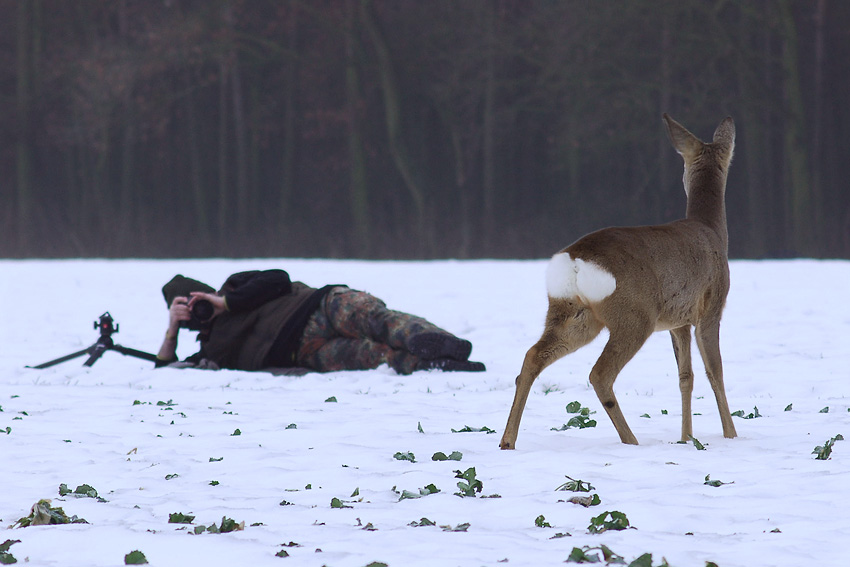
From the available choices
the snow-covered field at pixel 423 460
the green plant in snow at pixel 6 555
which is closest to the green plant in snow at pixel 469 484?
the snow-covered field at pixel 423 460

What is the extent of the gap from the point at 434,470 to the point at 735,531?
1449 mm

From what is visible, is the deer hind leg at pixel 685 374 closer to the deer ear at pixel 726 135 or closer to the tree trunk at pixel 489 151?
the deer ear at pixel 726 135

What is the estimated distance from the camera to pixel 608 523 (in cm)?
360

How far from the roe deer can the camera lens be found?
13.4 ft

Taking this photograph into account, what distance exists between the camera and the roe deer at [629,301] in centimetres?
482

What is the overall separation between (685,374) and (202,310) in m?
4.41

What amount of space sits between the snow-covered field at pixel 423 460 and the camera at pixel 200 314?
0.51 m

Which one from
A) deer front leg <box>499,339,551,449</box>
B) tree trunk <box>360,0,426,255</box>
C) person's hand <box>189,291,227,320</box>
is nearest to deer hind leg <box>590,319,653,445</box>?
deer front leg <box>499,339,551,449</box>

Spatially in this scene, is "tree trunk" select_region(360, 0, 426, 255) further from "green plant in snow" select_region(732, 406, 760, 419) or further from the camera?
"green plant in snow" select_region(732, 406, 760, 419)

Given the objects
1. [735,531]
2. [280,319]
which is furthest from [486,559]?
[280,319]

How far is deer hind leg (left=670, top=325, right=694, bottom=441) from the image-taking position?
527 centimetres

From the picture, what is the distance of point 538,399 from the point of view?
6.90 meters

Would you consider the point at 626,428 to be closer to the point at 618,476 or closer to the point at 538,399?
the point at 618,476

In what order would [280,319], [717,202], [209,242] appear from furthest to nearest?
1. [209,242]
2. [280,319]
3. [717,202]
